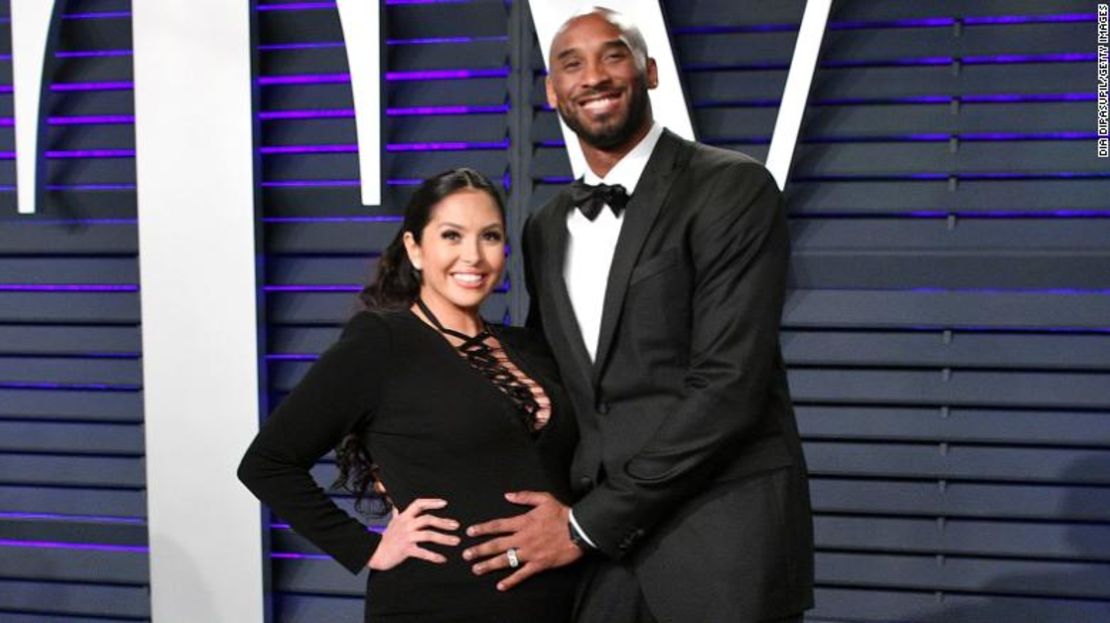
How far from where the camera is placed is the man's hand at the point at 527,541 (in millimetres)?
2070

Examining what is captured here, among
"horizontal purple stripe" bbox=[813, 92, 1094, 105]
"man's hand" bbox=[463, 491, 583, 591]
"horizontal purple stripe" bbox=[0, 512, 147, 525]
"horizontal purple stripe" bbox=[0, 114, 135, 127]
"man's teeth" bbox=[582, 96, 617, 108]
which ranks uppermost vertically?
"horizontal purple stripe" bbox=[0, 114, 135, 127]

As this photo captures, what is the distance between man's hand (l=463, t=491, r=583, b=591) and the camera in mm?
2070

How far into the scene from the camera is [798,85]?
3.19m

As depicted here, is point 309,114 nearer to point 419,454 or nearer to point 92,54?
point 92,54

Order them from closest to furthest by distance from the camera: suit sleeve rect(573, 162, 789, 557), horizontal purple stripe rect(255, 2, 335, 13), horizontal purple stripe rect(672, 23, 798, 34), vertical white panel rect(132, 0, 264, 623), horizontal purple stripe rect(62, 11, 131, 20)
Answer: suit sleeve rect(573, 162, 789, 557) < horizontal purple stripe rect(672, 23, 798, 34) < vertical white panel rect(132, 0, 264, 623) < horizontal purple stripe rect(255, 2, 335, 13) < horizontal purple stripe rect(62, 11, 131, 20)

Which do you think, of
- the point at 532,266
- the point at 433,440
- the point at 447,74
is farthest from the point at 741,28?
the point at 433,440

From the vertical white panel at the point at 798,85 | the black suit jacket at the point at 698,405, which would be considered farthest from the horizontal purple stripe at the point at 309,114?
the black suit jacket at the point at 698,405

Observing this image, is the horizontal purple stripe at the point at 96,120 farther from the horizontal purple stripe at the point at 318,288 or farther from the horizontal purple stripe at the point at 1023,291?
the horizontal purple stripe at the point at 1023,291

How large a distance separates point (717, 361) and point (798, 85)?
1419mm

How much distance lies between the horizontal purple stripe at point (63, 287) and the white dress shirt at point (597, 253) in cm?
212

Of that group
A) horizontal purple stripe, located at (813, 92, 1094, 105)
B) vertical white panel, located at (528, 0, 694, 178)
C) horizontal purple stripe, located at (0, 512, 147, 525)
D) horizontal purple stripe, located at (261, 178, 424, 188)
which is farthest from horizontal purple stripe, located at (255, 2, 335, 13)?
horizontal purple stripe, located at (0, 512, 147, 525)

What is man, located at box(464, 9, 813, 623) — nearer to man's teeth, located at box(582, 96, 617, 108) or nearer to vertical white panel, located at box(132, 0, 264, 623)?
man's teeth, located at box(582, 96, 617, 108)

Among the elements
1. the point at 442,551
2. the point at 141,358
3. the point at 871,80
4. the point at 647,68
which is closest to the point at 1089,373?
the point at 871,80

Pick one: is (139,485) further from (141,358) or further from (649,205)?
(649,205)
